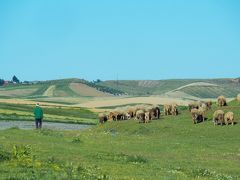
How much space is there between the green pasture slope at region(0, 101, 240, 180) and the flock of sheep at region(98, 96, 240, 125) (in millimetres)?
1258

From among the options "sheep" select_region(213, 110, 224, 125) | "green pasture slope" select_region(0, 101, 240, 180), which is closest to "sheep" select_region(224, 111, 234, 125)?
"sheep" select_region(213, 110, 224, 125)

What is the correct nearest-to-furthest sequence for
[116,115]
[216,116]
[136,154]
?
1. [136,154]
2. [216,116]
3. [116,115]

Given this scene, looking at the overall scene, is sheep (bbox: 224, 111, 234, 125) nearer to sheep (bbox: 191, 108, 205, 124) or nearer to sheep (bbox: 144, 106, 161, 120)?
sheep (bbox: 191, 108, 205, 124)

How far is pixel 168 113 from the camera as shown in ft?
242

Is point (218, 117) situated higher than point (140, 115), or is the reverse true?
point (218, 117)

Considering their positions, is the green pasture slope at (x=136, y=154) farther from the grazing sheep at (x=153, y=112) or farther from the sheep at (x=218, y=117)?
the grazing sheep at (x=153, y=112)

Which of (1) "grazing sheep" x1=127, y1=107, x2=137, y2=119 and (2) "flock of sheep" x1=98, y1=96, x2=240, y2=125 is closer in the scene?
(2) "flock of sheep" x1=98, y1=96, x2=240, y2=125

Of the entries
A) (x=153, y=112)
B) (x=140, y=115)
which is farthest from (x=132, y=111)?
(x=140, y=115)

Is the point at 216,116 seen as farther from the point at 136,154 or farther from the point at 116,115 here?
the point at 136,154

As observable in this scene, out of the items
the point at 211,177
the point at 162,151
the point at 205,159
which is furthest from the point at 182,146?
the point at 211,177

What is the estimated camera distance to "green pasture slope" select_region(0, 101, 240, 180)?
26.1m

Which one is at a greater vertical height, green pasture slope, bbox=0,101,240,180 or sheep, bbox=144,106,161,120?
sheep, bbox=144,106,161,120

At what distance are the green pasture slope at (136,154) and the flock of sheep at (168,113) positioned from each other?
1258 mm

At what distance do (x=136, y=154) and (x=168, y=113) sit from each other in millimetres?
35244
